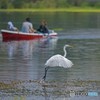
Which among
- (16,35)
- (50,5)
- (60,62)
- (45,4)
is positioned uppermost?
(60,62)

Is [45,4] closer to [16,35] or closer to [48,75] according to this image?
[16,35]

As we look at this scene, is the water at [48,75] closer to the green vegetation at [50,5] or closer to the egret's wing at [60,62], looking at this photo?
the egret's wing at [60,62]

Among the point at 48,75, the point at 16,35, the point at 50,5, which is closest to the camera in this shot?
the point at 48,75

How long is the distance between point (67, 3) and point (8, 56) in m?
93.7

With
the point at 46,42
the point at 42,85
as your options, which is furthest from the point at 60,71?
the point at 46,42

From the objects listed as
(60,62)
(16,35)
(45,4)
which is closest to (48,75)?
(60,62)

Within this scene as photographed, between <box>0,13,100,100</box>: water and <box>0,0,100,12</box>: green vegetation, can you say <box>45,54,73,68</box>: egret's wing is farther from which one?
<box>0,0,100,12</box>: green vegetation

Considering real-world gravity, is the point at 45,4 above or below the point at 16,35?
below

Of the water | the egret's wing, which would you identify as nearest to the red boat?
the water

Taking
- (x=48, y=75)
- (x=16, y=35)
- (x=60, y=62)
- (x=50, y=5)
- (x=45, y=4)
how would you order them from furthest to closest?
(x=50, y=5)
(x=45, y=4)
(x=16, y=35)
(x=48, y=75)
(x=60, y=62)

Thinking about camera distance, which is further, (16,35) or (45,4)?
(45,4)

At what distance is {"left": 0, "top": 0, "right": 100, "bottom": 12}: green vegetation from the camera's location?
4508 inches

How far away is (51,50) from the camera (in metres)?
32.5

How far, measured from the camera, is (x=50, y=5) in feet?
386
